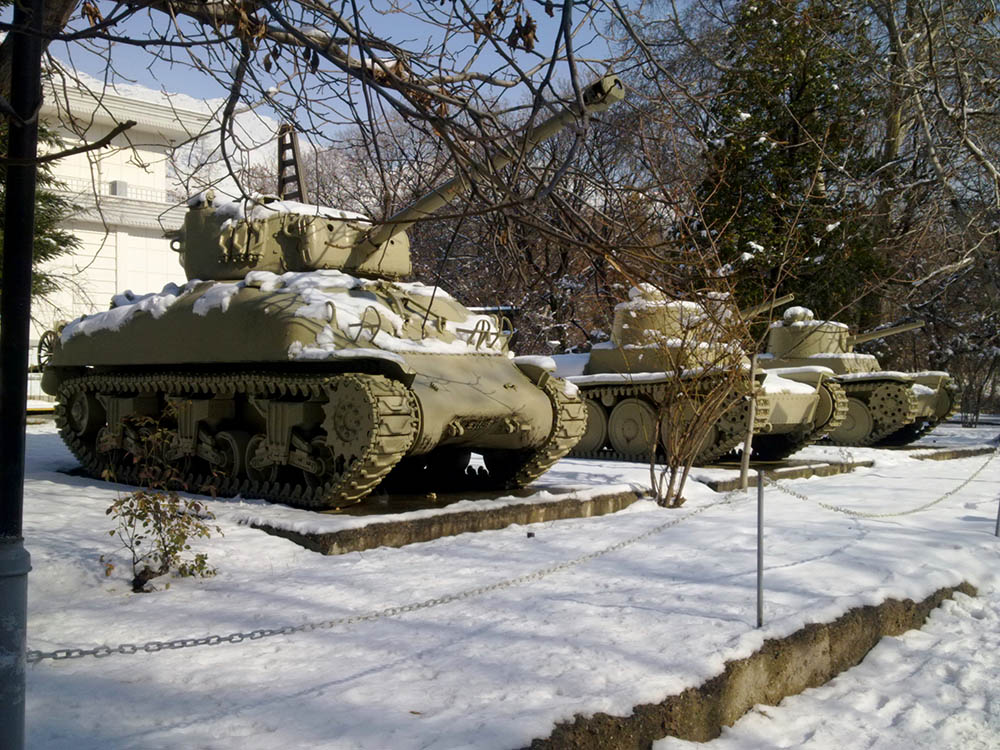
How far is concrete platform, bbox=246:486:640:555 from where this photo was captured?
6797 millimetres

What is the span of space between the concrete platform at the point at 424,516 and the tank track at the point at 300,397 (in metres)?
0.29

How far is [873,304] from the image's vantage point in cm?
2325

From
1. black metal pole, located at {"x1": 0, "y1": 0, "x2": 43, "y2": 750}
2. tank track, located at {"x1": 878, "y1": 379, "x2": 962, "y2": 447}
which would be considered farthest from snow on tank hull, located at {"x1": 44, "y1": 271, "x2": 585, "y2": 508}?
tank track, located at {"x1": 878, "y1": 379, "x2": 962, "y2": 447}

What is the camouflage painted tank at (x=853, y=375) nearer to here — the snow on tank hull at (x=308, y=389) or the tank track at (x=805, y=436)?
the tank track at (x=805, y=436)

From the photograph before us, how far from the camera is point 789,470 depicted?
40.6 ft

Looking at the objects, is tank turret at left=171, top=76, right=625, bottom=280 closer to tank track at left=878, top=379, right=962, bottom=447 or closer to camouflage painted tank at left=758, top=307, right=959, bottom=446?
camouflage painted tank at left=758, top=307, right=959, bottom=446

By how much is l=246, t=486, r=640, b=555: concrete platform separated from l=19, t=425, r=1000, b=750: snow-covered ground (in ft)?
0.57

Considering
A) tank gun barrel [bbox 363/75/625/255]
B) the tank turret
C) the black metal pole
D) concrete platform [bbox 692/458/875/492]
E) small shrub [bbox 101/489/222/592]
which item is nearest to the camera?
the black metal pole

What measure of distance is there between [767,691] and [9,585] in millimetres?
3172

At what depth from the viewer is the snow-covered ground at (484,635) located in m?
3.67

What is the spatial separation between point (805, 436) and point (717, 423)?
2.35m

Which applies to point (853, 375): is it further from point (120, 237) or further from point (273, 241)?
point (120, 237)

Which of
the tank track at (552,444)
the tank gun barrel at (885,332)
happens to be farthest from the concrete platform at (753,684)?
the tank gun barrel at (885,332)

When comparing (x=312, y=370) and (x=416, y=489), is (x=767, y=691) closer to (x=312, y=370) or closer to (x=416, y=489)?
(x=312, y=370)
